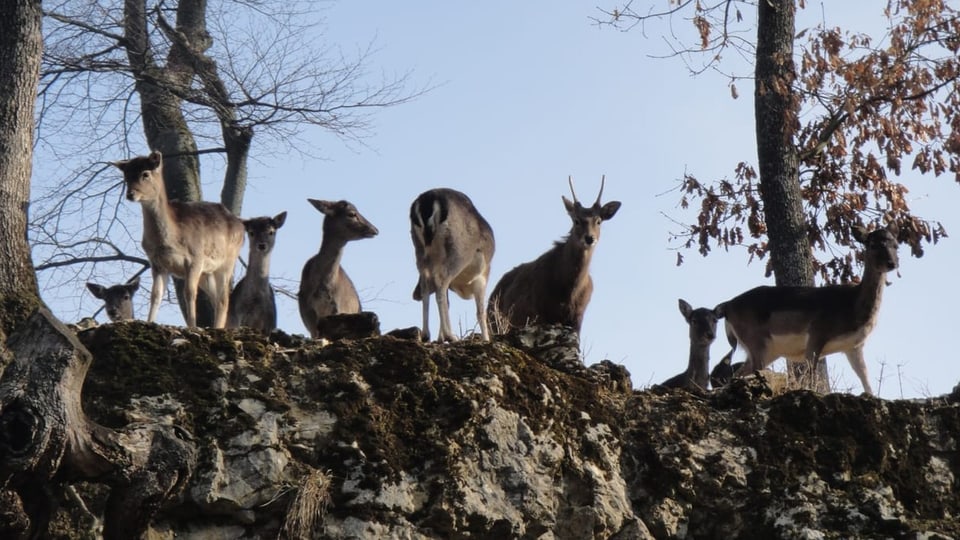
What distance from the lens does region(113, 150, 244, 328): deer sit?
14383 mm

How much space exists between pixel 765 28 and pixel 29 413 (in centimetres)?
1241

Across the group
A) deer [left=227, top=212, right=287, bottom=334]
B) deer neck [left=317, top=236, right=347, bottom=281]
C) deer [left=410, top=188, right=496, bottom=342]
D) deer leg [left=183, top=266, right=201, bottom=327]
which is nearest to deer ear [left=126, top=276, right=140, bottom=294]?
deer [left=227, top=212, right=287, bottom=334]

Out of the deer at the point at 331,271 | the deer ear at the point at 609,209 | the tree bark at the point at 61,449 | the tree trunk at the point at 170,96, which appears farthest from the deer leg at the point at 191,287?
the tree bark at the point at 61,449

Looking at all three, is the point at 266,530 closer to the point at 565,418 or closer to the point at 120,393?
the point at 120,393

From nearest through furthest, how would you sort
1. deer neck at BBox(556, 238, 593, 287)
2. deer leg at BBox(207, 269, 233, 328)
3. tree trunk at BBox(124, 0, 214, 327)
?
deer neck at BBox(556, 238, 593, 287) < deer leg at BBox(207, 269, 233, 328) < tree trunk at BBox(124, 0, 214, 327)

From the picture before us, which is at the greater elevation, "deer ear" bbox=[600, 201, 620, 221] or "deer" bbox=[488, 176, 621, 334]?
"deer ear" bbox=[600, 201, 620, 221]

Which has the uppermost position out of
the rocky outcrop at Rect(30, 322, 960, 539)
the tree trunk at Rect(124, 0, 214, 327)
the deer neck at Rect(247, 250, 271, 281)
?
the tree trunk at Rect(124, 0, 214, 327)

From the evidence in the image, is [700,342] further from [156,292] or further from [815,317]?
[156,292]

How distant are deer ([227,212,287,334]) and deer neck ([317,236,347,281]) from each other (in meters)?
0.78

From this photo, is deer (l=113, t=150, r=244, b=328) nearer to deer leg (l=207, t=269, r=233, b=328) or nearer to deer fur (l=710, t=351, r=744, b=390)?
deer leg (l=207, t=269, r=233, b=328)

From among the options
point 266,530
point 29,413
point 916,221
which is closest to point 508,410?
point 266,530

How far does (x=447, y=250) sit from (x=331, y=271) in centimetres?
166

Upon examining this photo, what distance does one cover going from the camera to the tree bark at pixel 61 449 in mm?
6602

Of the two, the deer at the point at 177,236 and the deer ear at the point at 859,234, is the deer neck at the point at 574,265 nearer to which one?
the deer at the point at 177,236
